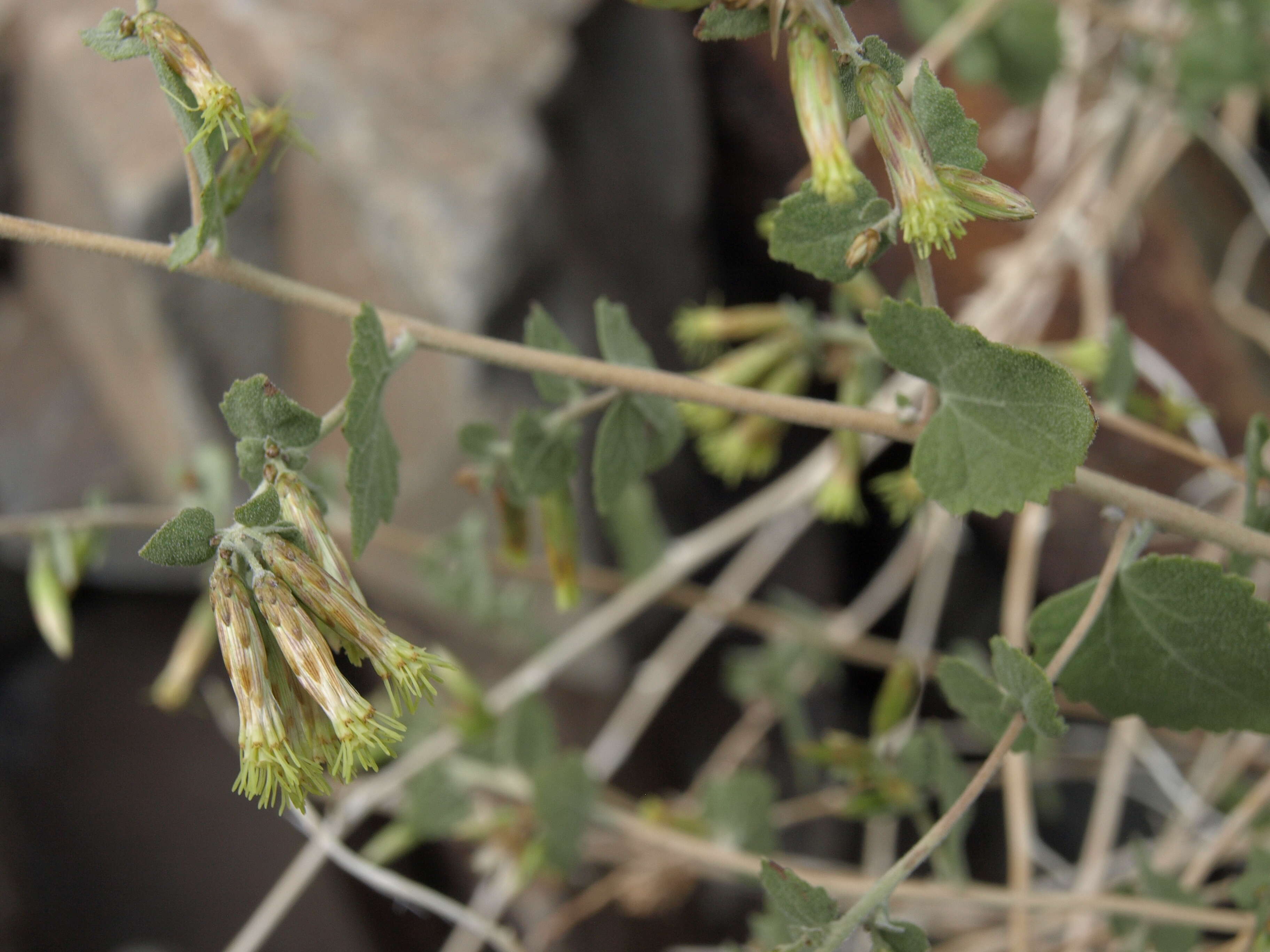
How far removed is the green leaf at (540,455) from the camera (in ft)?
1.37

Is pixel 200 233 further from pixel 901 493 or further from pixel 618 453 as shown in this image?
pixel 901 493

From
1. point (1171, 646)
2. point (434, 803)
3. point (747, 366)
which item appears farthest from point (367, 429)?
point (434, 803)

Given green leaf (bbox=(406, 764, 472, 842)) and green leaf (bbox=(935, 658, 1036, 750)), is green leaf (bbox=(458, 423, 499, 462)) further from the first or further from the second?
green leaf (bbox=(406, 764, 472, 842))

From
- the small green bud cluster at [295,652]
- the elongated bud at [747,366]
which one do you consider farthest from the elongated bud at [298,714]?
the elongated bud at [747,366]

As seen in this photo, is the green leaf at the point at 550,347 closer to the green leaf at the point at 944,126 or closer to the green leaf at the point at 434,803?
the green leaf at the point at 944,126

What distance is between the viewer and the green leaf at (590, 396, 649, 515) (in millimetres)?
403

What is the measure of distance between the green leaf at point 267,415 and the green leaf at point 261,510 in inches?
0.8

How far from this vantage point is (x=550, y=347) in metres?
0.41

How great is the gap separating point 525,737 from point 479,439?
0.35 m

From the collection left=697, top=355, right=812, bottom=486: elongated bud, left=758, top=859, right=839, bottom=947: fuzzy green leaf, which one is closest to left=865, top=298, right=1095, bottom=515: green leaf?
left=758, top=859, right=839, bottom=947: fuzzy green leaf

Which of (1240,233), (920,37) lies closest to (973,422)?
(920,37)

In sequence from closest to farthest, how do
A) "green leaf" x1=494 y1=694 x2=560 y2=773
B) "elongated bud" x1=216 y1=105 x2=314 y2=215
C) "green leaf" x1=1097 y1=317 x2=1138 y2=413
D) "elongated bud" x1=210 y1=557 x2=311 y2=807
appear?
"elongated bud" x1=210 y1=557 x2=311 y2=807, "elongated bud" x1=216 y1=105 x2=314 y2=215, "green leaf" x1=1097 y1=317 x2=1138 y2=413, "green leaf" x1=494 y1=694 x2=560 y2=773

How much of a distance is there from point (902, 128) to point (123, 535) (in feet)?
4.43

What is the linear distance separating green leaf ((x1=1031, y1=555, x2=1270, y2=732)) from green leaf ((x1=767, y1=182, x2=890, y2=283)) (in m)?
0.13
